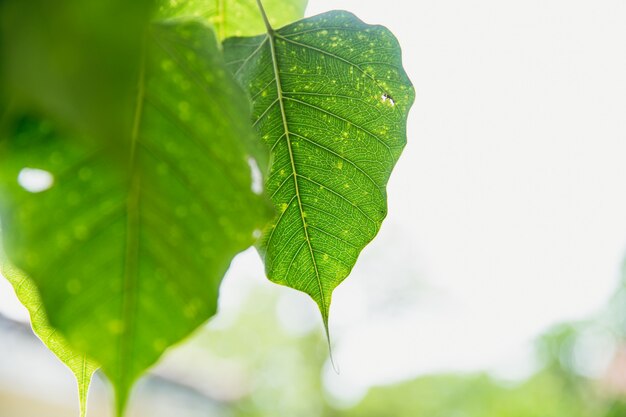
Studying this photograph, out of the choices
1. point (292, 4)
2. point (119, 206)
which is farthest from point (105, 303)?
point (292, 4)

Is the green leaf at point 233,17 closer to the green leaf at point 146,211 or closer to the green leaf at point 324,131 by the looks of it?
the green leaf at point 324,131

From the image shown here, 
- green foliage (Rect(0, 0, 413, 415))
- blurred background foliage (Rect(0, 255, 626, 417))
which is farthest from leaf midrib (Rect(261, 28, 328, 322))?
blurred background foliage (Rect(0, 255, 626, 417))

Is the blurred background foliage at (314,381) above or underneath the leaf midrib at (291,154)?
underneath

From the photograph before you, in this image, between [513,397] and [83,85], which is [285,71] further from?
[513,397]

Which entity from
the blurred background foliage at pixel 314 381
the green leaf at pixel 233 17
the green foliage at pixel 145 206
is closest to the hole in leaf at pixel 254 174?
the green foliage at pixel 145 206

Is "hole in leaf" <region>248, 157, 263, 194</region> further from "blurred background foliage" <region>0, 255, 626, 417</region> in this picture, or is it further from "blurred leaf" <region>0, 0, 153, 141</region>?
"blurred background foliage" <region>0, 255, 626, 417</region>

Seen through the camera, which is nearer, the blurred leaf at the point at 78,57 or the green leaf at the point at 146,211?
the blurred leaf at the point at 78,57

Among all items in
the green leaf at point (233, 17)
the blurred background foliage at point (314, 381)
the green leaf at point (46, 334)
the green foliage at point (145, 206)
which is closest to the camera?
the green foliage at point (145, 206)
